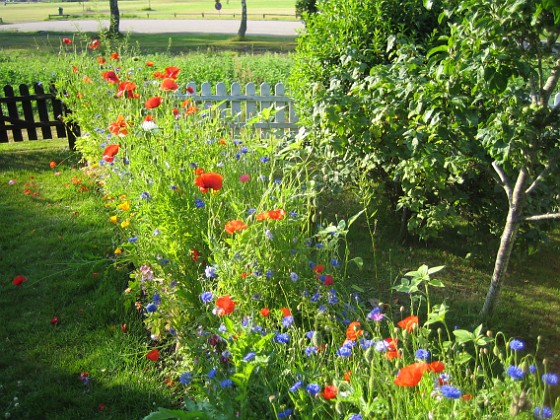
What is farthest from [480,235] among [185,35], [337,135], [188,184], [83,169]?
[185,35]

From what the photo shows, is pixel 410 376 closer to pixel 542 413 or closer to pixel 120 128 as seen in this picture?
pixel 542 413

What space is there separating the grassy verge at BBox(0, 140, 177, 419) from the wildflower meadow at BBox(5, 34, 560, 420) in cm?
16

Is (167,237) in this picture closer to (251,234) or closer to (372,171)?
(251,234)

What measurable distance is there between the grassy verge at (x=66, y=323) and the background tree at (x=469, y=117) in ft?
6.12

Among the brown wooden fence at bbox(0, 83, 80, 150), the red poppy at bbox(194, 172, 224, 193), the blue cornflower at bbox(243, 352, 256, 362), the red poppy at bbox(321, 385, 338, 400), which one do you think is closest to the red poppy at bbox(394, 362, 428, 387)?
the red poppy at bbox(321, 385, 338, 400)

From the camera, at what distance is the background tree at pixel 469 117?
2.64 meters

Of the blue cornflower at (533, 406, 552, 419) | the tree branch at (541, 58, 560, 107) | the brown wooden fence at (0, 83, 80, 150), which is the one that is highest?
→ the tree branch at (541, 58, 560, 107)

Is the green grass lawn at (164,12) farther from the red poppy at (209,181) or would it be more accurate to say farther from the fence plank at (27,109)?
the red poppy at (209,181)

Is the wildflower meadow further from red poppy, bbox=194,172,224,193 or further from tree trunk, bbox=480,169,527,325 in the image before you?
tree trunk, bbox=480,169,527,325

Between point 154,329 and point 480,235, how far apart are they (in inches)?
97.0

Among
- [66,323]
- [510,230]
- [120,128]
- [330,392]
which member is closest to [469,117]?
[510,230]

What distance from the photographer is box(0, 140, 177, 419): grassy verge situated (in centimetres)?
270

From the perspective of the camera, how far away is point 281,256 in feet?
8.71

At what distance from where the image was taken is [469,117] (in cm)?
296
